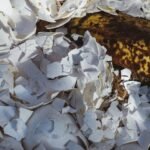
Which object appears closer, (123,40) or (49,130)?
(49,130)

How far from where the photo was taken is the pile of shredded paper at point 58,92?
3.83 ft

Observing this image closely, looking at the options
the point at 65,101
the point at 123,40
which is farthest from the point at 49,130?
the point at 123,40

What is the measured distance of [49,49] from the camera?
1.31 m

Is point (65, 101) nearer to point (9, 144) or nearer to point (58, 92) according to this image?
point (58, 92)

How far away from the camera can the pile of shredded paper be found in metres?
1.17

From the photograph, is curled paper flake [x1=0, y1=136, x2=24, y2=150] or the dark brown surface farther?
the dark brown surface

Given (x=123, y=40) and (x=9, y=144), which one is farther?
(x=123, y=40)

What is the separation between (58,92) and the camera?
1.22m

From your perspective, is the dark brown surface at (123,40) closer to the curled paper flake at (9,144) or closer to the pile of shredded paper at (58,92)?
the pile of shredded paper at (58,92)

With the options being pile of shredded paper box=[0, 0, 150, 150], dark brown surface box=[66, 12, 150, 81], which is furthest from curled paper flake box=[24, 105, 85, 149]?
dark brown surface box=[66, 12, 150, 81]

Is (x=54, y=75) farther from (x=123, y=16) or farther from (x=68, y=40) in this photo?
(x=123, y=16)

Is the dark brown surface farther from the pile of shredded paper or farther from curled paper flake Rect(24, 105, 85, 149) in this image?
curled paper flake Rect(24, 105, 85, 149)

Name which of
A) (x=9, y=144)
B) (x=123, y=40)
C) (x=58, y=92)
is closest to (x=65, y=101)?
(x=58, y=92)

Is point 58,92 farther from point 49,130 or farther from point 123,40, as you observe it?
point 123,40
